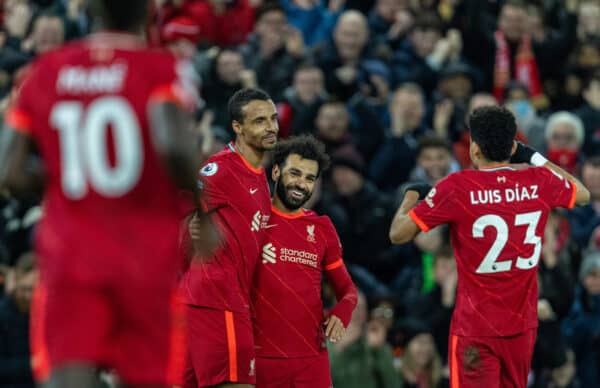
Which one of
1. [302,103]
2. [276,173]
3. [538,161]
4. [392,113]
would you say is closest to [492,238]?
[538,161]

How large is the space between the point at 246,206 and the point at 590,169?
5.83m

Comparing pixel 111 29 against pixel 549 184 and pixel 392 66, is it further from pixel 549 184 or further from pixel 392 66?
pixel 392 66

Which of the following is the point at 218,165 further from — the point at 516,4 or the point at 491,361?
the point at 516,4

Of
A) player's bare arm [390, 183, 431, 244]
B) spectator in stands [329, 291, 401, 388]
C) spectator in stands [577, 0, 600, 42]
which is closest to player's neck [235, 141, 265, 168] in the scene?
player's bare arm [390, 183, 431, 244]

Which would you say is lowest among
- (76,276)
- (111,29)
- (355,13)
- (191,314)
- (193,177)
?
(191,314)

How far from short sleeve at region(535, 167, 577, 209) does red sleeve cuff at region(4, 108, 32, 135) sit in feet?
13.4

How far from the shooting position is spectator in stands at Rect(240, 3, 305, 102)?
14.5 meters

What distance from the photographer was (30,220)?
1259cm

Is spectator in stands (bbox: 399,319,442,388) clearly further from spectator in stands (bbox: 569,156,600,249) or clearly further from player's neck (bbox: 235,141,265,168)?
player's neck (bbox: 235,141,265,168)

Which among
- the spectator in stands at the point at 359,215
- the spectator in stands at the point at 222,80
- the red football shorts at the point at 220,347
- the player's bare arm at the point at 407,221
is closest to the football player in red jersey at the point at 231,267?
the red football shorts at the point at 220,347

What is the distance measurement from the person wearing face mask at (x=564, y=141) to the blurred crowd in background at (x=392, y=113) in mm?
15

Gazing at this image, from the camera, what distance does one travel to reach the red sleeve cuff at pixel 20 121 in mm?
5403

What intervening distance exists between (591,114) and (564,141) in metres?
1.31

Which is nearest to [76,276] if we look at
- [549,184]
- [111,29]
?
[111,29]
